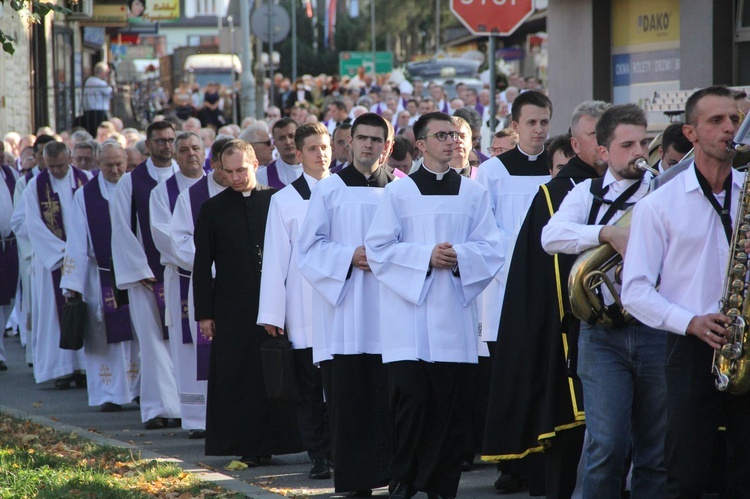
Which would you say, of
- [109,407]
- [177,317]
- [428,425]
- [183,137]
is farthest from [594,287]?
[109,407]

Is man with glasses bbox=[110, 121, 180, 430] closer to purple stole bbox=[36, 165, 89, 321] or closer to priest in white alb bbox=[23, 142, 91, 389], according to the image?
priest in white alb bbox=[23, 142, 91, 389]

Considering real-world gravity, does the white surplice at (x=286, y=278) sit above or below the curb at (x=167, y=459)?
above

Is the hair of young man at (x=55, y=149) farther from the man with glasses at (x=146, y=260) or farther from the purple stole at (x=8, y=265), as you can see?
the man with glasses at (x=146, y=260)

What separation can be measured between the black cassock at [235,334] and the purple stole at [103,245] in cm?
305

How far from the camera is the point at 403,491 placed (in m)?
7.57

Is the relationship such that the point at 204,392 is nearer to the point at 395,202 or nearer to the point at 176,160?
the point at 176,160

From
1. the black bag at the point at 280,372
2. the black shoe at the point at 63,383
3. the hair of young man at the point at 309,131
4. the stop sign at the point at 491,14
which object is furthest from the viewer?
the black shoe at the point at 63,383

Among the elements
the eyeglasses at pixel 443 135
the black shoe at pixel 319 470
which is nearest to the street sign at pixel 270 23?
the black shoe at pixel 319 470

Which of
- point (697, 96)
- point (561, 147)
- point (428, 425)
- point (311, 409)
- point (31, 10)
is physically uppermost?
point (31, 10)

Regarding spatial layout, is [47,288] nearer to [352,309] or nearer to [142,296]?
[142,296]

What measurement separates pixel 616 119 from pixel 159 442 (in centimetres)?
529

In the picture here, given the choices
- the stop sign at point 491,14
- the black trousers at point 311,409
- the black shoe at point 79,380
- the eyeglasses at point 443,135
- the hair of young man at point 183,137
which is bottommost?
the black shoe at point 79,380

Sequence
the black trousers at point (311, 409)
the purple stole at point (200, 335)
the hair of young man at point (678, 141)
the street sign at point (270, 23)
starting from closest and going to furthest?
1. the hair of young man at point (678, 141)
2. the black trousers at point (311, 409)
3. the purple stole at point (200, 335)
4. the street sign at point (270, 23)

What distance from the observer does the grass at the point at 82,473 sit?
771 cm
